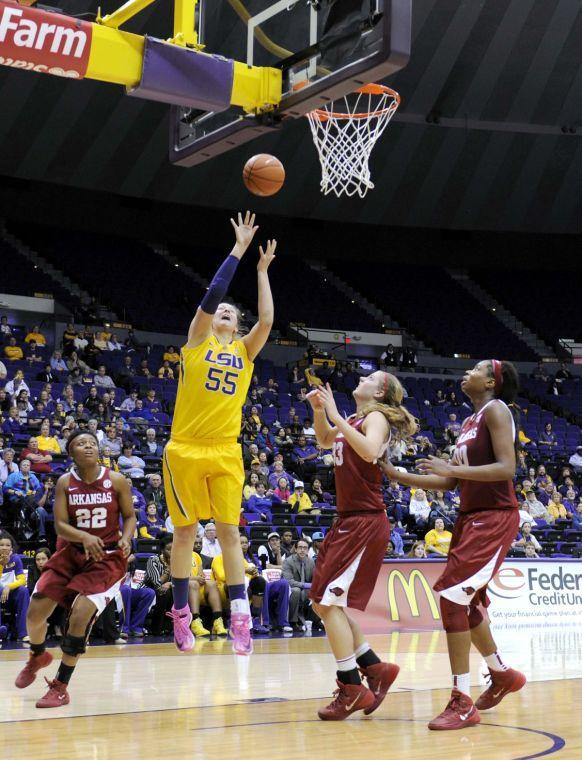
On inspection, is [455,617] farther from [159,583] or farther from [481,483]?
[159,583]

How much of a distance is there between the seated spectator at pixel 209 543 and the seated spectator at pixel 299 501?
303 centimetres

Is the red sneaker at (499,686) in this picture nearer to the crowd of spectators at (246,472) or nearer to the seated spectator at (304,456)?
the crowd of spectators at (246,472)

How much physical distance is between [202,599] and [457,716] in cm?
759

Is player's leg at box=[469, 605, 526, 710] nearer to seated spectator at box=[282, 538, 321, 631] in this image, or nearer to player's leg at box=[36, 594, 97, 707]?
player's leg at box=[36, 594, 97, 707]

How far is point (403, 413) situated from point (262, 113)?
2.56 m

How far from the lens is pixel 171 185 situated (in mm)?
25109

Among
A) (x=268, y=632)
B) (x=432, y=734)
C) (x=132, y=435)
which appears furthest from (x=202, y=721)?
(x=132, y=435)

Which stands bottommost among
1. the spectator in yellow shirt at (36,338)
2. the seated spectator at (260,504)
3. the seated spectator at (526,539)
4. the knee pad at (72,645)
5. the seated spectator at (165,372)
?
the knee pad at (72,645)

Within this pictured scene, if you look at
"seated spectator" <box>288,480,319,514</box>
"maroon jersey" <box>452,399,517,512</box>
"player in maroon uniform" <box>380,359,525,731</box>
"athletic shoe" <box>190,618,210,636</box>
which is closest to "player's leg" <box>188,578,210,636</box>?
"athletic shoe" <box>190,618,210,636</box>

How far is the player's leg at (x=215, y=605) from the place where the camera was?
40.7 feet

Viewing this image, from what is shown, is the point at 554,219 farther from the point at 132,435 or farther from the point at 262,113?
the point at 262,113

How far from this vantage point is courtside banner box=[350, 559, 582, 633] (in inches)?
502

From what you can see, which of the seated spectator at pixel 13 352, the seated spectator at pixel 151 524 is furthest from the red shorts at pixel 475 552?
the seated spectator at pixel 13 352

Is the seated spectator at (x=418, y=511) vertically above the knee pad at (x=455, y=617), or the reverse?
the seated spectator at (x=418, y=511)
